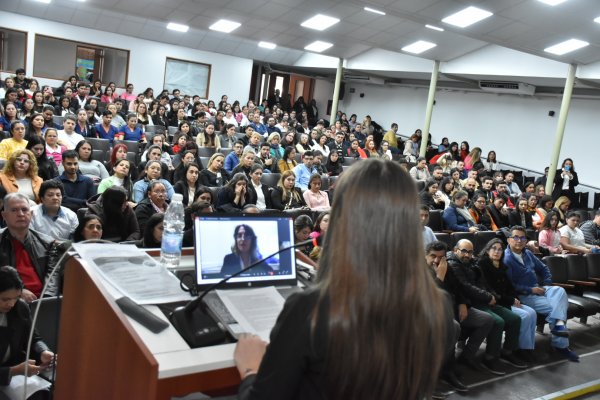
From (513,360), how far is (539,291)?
2.45 ft

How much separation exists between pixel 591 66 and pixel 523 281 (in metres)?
5.89

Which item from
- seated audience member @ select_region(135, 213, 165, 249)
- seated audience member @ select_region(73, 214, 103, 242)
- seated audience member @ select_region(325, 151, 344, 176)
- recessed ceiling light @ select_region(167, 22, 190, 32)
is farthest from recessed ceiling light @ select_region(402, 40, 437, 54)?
seated audience member @ select_region(73, 214, 103, 242)

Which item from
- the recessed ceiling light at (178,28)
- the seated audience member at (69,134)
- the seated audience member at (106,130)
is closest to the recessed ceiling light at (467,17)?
the seated audience member at (106,130)

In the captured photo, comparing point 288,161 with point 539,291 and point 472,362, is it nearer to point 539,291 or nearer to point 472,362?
point 539,291

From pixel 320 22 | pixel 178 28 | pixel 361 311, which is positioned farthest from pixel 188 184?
pixel 178 28

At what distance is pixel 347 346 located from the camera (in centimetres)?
104

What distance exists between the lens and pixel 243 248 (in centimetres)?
188

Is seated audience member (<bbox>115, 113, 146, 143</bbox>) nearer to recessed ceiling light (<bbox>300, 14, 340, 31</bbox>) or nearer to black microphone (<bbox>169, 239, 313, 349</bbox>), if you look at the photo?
recessed ceiling light (<bbox>300, 14, 340, 31</bbox>)

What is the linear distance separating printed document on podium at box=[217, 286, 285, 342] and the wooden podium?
125 mm

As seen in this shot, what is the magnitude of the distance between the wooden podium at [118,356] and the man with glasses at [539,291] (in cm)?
378

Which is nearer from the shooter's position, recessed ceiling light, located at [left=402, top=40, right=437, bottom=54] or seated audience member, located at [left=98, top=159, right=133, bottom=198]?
seated audience member, located at [left=98, top=159, right=133, bottom=198]

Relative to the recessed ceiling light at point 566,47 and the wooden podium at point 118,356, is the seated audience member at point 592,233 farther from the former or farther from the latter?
the wooden podium at point 118,356

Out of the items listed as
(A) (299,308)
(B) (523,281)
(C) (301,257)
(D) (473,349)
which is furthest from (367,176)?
(B) (523,281)

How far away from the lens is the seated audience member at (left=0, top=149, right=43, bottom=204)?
4481 mm
